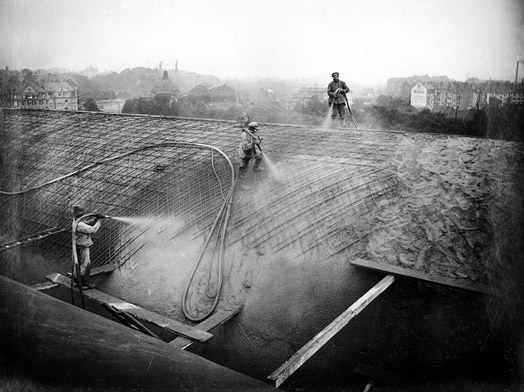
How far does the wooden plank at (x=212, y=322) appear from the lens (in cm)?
723

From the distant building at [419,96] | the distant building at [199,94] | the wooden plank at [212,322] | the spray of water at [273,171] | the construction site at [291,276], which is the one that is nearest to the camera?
the construction site at [291,276]

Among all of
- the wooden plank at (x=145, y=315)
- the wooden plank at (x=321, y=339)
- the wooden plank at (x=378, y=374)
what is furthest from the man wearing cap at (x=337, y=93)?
the wooden plank at (x=145, y=315)

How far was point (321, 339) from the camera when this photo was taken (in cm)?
655

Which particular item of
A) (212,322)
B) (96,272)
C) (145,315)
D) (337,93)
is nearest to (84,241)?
(96,272)

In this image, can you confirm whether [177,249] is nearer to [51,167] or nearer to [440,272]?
[440,272]

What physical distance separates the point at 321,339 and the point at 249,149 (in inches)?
246

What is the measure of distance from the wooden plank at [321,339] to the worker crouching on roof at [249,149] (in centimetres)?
517

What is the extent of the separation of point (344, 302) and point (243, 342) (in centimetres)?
194

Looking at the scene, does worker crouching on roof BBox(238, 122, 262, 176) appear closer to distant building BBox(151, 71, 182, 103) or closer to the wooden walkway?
the wooden walkway

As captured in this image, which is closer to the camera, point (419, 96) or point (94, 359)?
point (94, 359)

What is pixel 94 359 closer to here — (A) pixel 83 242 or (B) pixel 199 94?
(A) pixel 83 242

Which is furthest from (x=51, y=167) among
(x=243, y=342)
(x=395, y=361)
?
(x=395, y=361)

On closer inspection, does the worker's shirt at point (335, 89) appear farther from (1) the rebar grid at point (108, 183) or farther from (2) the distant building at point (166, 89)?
(2) the distant building at point (166, 89)

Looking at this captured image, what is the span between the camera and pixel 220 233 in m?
9.79
